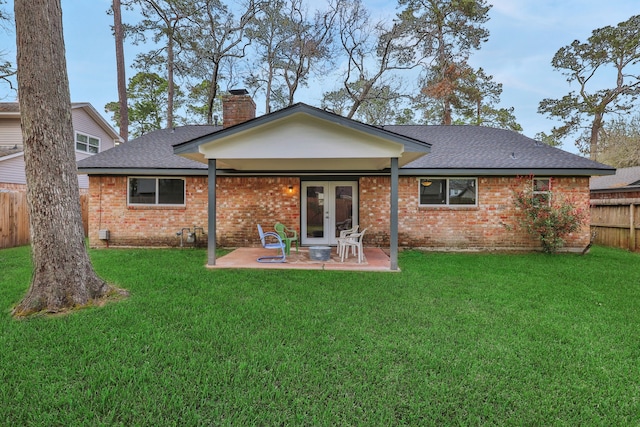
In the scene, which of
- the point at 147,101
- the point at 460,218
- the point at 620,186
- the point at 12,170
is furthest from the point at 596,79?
the point at 12,170

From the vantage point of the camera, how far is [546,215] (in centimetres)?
858

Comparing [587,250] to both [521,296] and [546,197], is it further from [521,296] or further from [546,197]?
[521,296]

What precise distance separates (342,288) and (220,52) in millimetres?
17642

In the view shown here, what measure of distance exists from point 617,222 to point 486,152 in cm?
494

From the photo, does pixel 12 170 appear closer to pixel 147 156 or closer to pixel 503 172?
pixel 147 156

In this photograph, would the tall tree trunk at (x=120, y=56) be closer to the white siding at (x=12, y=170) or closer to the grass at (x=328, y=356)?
the white siding at (x=12, y=170)

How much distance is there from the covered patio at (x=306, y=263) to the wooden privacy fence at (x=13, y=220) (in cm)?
533

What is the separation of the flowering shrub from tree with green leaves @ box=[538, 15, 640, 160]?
47.5 feet

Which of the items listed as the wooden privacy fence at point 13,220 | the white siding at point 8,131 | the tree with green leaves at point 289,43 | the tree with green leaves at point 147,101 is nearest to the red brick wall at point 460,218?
the wooden privacy fence at point 13,220

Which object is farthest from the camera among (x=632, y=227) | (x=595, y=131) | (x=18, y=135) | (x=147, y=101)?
(x=147, y=101)

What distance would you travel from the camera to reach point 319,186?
387 inches

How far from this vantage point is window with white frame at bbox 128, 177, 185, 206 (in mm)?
9594

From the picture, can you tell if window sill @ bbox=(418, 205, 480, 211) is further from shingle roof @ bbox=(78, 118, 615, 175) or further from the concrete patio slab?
the concrete patio slab

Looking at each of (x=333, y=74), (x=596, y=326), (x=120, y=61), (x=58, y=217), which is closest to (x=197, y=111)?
(x=120, y=61)
